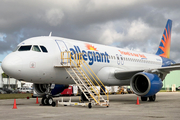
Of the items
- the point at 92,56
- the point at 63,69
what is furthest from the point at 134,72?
the point at 63,69

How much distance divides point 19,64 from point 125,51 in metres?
12.0

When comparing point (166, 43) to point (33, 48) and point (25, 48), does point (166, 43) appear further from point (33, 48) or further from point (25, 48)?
point (25, 48)

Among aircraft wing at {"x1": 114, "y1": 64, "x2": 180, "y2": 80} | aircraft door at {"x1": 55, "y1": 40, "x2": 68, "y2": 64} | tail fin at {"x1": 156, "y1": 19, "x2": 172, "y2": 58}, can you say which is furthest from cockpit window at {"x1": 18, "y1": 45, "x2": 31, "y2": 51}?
tail fin at {"x1": 156, "y1": 19, "x2": 172, "y2": 58}

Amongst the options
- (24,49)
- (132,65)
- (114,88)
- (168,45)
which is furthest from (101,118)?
(114,88)

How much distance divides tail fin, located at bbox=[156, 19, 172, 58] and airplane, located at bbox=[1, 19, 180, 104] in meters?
6.66

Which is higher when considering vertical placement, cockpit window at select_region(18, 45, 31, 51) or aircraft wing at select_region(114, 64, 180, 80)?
cockpit window at select_region(18, 45, 31, 51)

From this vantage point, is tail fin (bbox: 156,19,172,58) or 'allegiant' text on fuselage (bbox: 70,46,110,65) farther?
tail fin (bbox: 156,19,172,58)

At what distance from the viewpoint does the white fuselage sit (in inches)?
518

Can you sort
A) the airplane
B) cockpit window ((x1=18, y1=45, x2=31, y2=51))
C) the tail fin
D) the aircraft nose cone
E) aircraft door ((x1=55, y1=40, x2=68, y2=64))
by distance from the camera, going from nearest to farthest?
the aircraft nose cone → the airplane → cockpit window ((x1=18, y1=45, x2=31, y2=51)) → aircraft door ((x1=55, y1=40, x2=68, y2=64)) → the tail fin

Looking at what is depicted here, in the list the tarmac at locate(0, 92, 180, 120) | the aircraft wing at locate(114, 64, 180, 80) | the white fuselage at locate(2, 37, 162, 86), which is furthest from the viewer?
the aircraft wing at locate(114, 64, 180, 80)

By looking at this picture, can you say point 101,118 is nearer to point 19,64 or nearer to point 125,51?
point 19,64

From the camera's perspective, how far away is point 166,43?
30.0 metres

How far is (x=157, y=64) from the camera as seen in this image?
26250mm

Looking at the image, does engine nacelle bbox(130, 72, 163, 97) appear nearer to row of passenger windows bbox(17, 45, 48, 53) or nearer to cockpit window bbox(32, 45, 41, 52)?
row of passenger windows bbox(17, 45, 48, 53)
